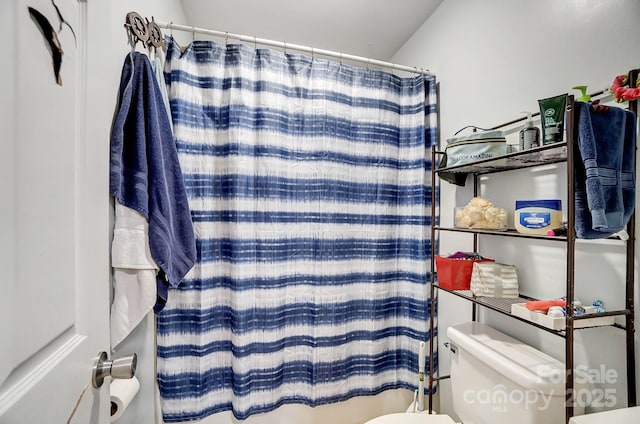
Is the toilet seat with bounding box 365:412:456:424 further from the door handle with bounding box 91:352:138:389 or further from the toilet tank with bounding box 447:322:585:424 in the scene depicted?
the door handle with bounding box 91:352:138:389

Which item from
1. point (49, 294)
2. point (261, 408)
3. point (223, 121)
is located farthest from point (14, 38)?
point (261, 408)

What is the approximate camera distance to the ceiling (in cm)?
155

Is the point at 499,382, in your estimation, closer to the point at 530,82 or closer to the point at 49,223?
the point at 530,82

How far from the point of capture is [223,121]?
1345mm

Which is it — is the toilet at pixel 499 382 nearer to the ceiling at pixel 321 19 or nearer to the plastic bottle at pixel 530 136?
the plastic bottle at pixel 530 136

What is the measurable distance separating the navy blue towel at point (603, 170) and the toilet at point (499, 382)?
0.48 metres

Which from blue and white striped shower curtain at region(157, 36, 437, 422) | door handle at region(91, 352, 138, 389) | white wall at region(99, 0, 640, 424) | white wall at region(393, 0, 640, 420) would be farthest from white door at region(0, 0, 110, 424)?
white wall at region(393, 0, 640, 420)

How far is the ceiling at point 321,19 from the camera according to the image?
1549mm

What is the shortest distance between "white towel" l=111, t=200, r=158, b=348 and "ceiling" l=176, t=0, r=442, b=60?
4.56 ft

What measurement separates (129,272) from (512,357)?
135 centimetres

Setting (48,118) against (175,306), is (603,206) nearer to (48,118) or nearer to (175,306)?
(48,118)

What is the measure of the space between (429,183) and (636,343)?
1030 millimetres

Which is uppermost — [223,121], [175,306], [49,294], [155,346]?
[223,121]

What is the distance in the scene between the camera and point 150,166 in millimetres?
916
